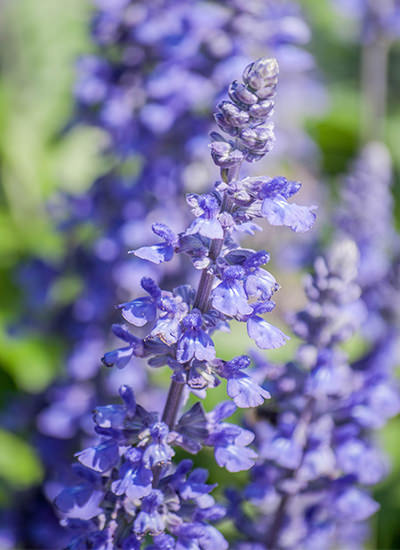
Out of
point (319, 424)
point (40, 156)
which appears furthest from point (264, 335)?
point (40, 156)

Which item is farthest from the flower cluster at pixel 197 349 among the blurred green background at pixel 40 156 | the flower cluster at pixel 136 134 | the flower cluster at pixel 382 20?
the flower cluster at pixel 382 20

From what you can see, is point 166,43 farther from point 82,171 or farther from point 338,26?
point 338,26

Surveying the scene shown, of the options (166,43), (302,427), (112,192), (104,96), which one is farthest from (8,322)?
(302,427)

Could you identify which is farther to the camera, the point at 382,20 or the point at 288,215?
the point at 382,20

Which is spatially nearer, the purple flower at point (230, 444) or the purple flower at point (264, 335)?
the purple flower at point (264, 335)

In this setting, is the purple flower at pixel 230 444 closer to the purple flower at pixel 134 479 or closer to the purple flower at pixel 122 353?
the purple flower at pixel 134 479

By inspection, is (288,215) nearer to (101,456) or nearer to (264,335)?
(264,335)

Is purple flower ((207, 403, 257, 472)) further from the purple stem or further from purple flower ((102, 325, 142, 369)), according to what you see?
the purple stem
